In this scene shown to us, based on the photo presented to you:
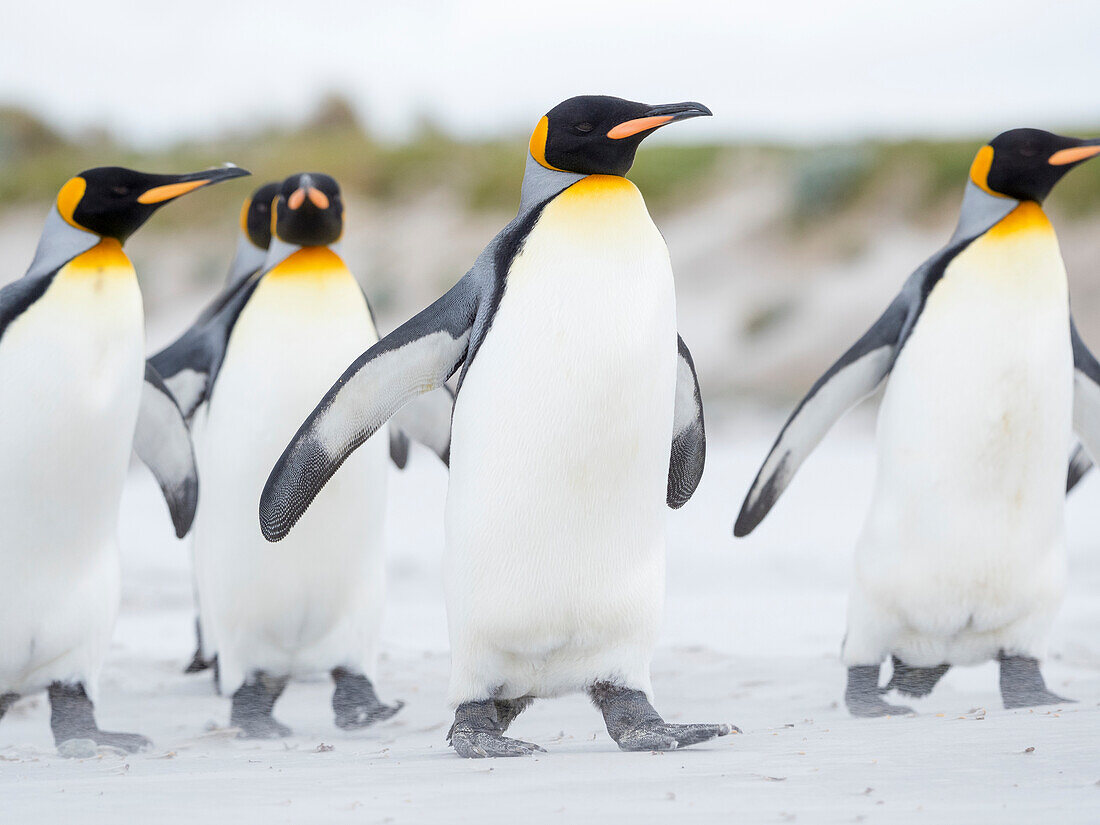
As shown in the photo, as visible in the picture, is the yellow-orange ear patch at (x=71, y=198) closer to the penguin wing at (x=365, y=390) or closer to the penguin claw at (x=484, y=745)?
the penguin wing at (x=365, y=390)

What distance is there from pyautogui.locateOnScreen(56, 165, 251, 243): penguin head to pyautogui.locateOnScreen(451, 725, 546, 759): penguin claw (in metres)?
1.68

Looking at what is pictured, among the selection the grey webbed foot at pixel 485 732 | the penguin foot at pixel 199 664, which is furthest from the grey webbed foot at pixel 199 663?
the grey webbed foot at pixel 485 732

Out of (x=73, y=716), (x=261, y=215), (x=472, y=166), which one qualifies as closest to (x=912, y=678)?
(x=73, y=716)

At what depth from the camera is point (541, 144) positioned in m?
2.94

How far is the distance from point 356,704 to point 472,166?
1514cm

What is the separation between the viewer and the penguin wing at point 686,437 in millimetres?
3256

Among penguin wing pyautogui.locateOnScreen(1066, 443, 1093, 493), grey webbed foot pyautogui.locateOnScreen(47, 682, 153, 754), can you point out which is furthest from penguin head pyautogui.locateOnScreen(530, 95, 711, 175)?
penguin wing pyautogui.locateOnScreen(1066, 443, 1093, 493)

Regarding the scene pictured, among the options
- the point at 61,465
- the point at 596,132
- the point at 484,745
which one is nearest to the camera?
the point at 484,745

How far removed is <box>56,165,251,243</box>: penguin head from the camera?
3.48 metres

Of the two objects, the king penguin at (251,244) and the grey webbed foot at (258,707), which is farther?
the king penguin at (251,244)

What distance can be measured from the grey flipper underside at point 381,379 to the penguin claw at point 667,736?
854 millimetres

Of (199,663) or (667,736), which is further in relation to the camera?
(199,663)

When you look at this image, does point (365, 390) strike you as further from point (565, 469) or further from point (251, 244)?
point (251, 244)

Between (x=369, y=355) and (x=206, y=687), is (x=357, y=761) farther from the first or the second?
(x=206, y=687)
